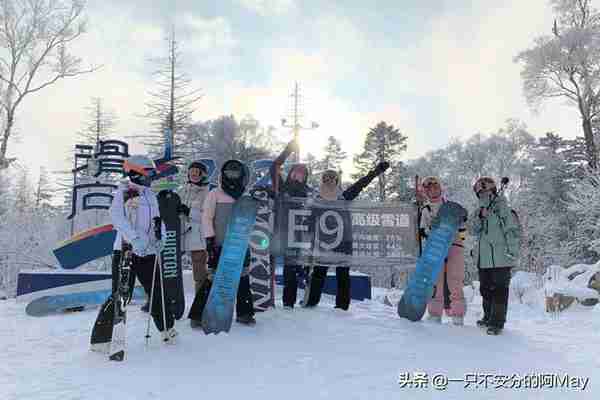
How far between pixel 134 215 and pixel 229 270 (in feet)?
3.97

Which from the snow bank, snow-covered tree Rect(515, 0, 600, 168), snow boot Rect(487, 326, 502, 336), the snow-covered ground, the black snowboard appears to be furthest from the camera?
snow-covered tree Rect(515, 0, 600, 168)

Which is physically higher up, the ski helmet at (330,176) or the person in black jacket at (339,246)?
the ski helmet at (330,176)

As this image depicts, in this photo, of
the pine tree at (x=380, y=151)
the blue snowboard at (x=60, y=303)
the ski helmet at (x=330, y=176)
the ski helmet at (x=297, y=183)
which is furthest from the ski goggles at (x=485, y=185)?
the pine tree at (x=380, y=151)

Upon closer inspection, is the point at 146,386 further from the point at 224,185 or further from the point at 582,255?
the point at 582,255

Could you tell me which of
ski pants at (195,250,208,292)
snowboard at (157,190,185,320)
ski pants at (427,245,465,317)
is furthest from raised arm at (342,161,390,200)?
snowboard at (157,190,185,320)

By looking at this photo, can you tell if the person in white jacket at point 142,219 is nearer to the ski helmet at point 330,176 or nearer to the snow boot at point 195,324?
the snow boot at point 195,324

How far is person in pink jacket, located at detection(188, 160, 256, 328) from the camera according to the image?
5082mm

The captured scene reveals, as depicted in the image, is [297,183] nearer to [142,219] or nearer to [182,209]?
[182,209]

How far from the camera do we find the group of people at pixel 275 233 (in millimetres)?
4387

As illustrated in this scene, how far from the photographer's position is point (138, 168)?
14.4 feet

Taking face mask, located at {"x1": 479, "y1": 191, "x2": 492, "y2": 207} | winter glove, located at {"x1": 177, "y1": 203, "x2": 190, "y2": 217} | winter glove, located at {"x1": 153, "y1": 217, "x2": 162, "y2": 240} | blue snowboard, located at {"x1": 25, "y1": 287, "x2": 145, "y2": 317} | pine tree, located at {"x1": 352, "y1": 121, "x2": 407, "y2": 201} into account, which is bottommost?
blue snowboard, located at {"x1": 25, "y1": 287, "x2": 145, "y2": 317}

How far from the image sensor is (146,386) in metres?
3.41

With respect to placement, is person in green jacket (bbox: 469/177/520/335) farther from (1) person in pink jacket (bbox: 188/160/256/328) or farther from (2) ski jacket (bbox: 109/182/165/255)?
(2) ski jacket (bbox: 109/182/165/255)

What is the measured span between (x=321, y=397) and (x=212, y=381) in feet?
2.97
